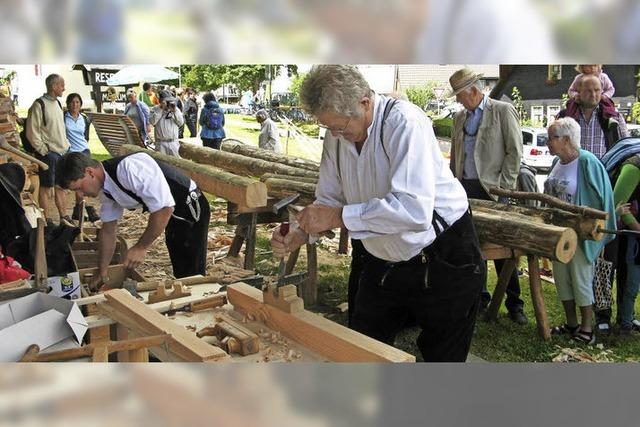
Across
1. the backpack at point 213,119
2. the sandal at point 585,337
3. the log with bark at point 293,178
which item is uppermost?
the backpack at point 213,119

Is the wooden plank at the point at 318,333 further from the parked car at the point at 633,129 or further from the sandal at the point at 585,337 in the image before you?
the parked car at the point at 633,129

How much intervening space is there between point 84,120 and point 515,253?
3038 mm

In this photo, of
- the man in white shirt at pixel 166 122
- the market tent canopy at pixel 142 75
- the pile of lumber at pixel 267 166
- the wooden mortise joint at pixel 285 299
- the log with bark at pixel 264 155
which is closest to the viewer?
the wooden mortise joint at pixel 285 299

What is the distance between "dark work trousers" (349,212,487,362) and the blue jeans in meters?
1.58

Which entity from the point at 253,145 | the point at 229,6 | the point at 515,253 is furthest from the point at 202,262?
the point at 229,6

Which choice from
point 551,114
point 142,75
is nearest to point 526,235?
point 551,114

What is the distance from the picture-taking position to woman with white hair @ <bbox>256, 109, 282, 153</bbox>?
274cm

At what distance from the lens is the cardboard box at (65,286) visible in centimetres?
235

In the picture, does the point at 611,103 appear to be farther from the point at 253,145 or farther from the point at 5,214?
the point at 5,214

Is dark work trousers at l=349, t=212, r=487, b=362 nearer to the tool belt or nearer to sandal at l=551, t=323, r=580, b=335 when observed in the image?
the tool belt

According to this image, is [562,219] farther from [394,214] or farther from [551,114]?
[394,214]

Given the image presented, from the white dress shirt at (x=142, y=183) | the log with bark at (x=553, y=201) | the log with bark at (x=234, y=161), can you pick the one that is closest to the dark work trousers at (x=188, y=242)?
the white dress shirt at (x=142, y=183)

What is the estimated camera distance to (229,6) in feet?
4.76

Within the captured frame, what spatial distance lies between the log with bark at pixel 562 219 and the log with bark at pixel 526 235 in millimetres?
62
